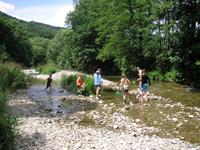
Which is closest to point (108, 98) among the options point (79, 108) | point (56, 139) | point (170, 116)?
point (79, 108)

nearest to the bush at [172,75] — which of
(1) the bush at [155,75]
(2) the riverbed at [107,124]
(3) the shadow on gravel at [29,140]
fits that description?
(1) the bush at [155,75]

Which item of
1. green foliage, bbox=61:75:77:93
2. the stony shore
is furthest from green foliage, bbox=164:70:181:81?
the stony shore

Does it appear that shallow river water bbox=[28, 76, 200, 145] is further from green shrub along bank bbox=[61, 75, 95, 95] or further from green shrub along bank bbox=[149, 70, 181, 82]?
green shrub along bank bbox=[149, 70, 181, 82]

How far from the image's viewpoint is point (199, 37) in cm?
3872

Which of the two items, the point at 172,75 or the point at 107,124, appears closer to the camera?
the point at 107,124

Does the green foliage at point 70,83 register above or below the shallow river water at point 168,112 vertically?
above

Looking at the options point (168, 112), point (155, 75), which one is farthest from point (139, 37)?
point (168, 112)

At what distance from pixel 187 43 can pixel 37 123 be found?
25.6 metres

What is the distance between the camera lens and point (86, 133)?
14734 mm

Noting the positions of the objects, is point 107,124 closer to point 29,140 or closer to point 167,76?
point 29,140

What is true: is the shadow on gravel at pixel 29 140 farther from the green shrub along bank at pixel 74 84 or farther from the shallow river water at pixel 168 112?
the green shrub along bank at pixel 74 84

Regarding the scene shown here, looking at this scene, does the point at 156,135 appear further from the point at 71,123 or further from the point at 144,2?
the point at 144,2

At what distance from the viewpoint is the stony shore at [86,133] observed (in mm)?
12781

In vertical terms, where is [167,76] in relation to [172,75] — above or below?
below
